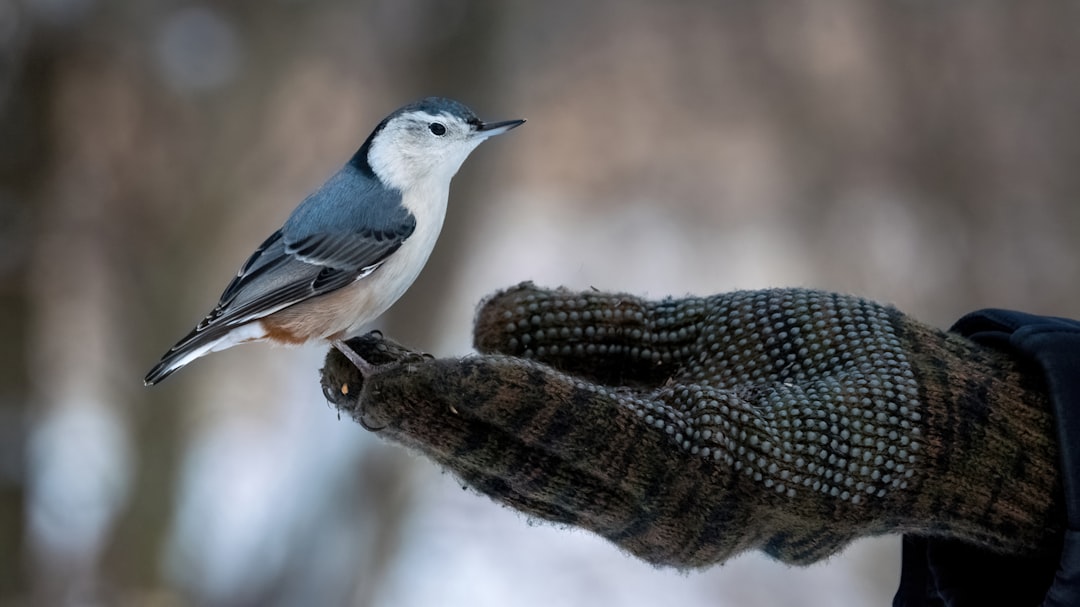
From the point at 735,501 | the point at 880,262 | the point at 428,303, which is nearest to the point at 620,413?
the point at 735,501

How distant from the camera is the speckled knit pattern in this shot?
1100 millimetres

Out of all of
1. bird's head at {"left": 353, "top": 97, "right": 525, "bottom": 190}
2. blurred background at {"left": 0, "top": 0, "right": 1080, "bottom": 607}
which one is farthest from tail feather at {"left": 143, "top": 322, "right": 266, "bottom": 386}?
blurred background at {"left": 0, "top": 0, "right": 1080, "bottom": 607}

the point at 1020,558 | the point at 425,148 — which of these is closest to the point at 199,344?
the point at 425,148

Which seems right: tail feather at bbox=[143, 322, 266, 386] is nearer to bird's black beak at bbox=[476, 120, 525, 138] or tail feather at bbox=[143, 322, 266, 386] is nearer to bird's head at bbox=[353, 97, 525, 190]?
bird's head at bbox=[353, 97, 525, 190]

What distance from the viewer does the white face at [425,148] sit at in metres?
1.50

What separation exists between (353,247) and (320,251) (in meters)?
0.07

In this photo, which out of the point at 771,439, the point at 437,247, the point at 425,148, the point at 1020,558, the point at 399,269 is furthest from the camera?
the point at 437,247

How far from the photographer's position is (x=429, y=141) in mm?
1509

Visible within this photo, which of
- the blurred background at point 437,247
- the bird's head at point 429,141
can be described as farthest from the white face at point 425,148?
the blurred background at point 437,247

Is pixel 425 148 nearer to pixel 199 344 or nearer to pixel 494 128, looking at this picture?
pixel 494 128

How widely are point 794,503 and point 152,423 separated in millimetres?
2321

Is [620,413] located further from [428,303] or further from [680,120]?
[680,120]

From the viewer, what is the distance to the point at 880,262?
2.96 meters

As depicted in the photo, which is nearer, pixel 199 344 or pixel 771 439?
pixel 771 439
